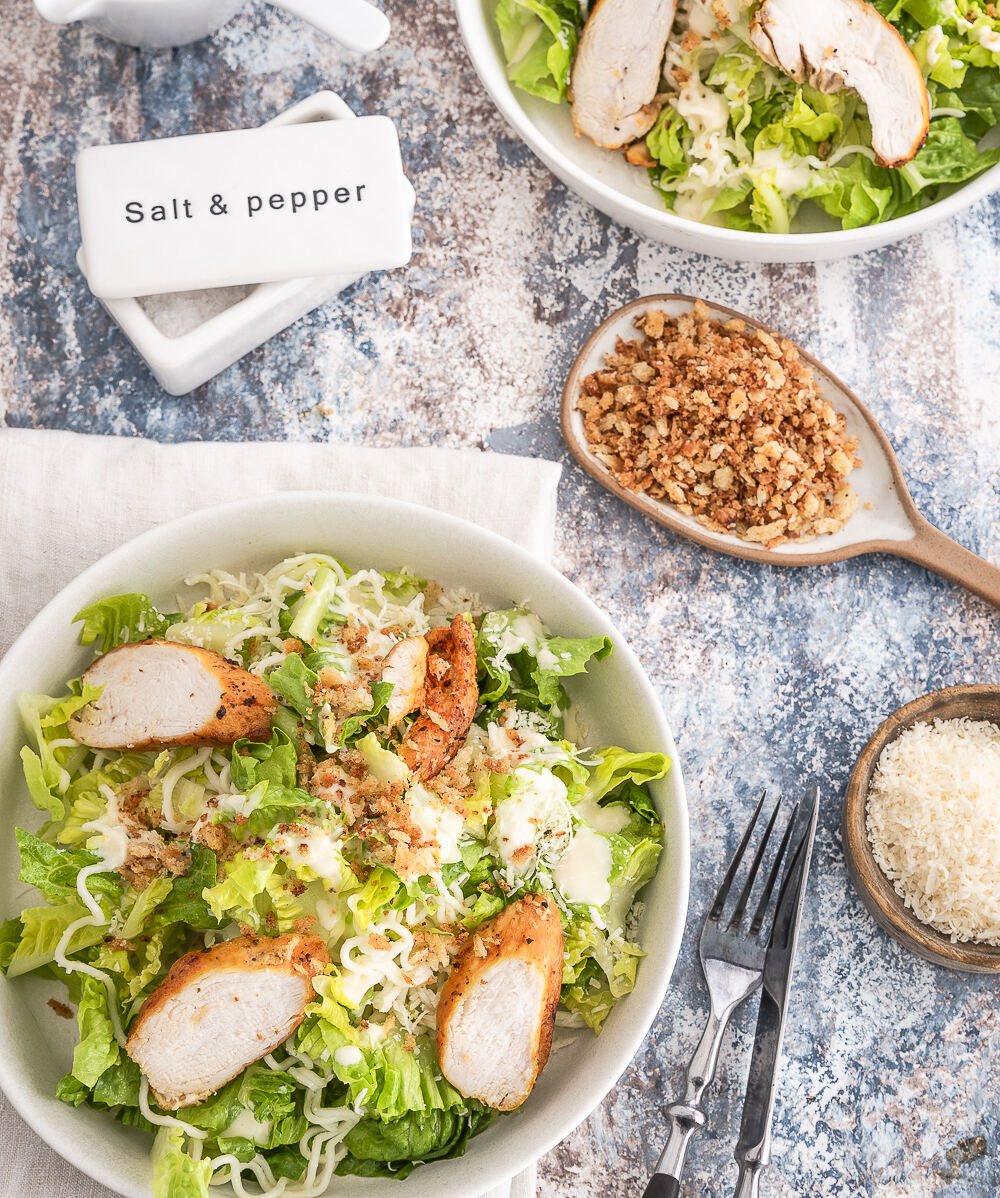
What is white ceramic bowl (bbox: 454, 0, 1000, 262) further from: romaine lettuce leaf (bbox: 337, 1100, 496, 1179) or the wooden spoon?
romaine lettuce leaf (bbox: 337, 1100, 496, 1179)

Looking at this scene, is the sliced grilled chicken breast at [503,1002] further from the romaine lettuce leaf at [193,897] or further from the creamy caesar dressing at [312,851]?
the romaine lettuce leaf at [193,897]

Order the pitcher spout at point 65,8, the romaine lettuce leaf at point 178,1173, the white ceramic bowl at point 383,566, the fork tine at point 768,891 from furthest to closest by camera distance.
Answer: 1. the fork tine at point 768,891
2. the pitcher spout at point 65,8
3. the white ceramic bowl at point 383,566
4. the romaine lettuce leaf at point 178,1173

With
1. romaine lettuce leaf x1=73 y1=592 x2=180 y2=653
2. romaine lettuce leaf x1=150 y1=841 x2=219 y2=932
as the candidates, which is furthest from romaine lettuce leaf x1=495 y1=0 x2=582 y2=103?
romaine lettuce leaf x1=150 y1=841 x2=219 y2=932

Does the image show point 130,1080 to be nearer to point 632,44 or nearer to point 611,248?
point 611,248

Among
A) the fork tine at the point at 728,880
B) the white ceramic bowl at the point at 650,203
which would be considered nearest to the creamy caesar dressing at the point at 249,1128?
the fork tine at the point at 728,880

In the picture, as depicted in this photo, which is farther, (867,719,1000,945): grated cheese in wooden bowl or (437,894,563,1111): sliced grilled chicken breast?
(867,719,1000,945): grated cheese in wooden bowl

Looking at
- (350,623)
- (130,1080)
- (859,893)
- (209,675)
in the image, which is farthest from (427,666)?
(859,893)

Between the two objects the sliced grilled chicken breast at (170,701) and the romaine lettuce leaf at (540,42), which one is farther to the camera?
the romaine lettuce leaf at (540,42)
